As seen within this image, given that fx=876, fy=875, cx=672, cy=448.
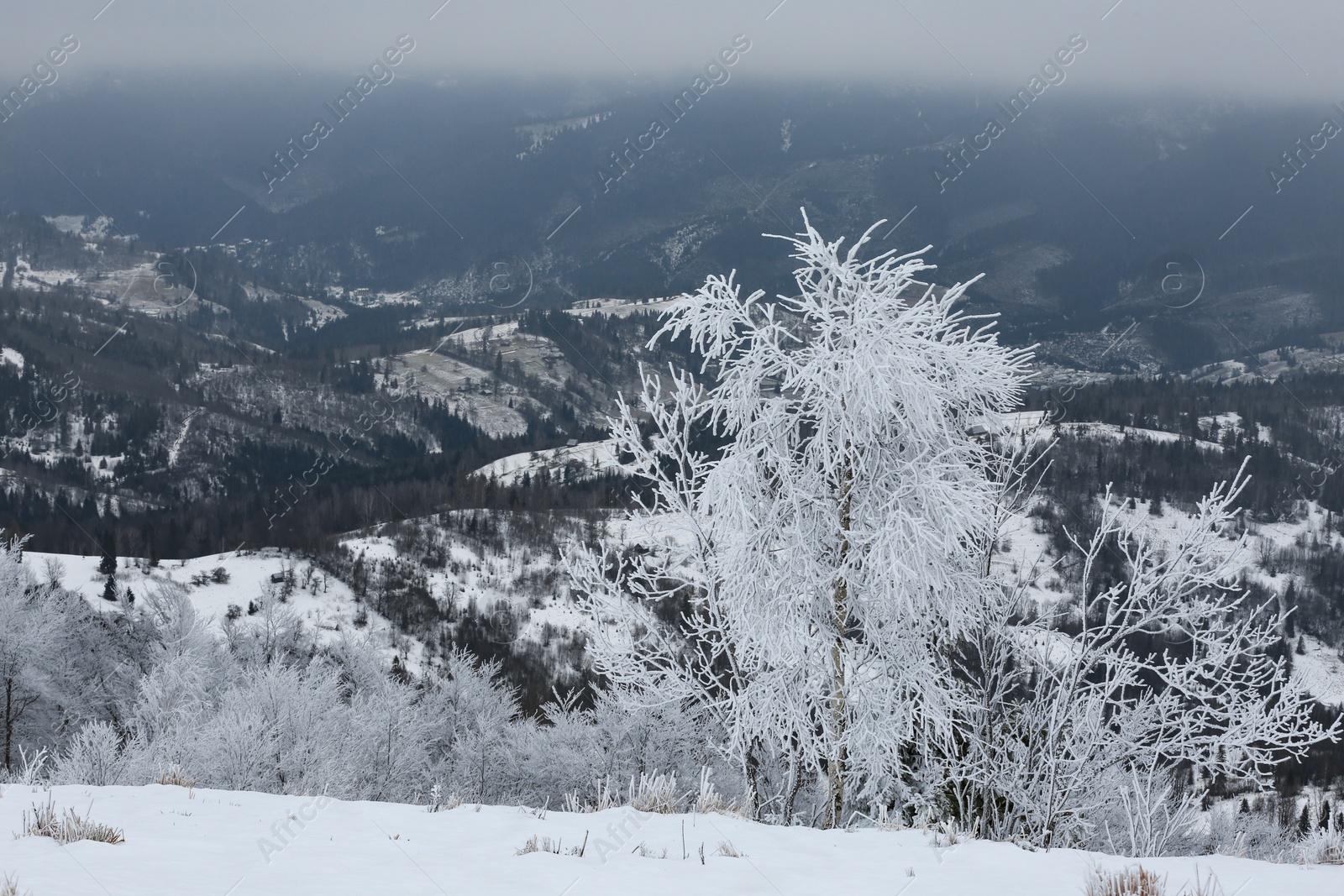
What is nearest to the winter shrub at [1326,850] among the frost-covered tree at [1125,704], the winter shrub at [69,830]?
the frost-covered tree at [1125,704]

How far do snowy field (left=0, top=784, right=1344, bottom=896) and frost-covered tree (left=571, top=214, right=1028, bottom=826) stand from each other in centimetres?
261

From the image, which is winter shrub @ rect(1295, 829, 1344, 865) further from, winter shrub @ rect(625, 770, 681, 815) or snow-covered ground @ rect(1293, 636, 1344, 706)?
snow-covered ground @ rect(1293, 636, 1344, 706)

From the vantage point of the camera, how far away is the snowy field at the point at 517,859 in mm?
5312

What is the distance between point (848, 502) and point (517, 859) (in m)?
5.44

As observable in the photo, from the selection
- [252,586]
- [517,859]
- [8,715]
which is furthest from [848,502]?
[252,586]

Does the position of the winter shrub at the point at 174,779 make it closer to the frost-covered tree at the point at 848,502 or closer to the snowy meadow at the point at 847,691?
the snowy meadow at the point at 847,691

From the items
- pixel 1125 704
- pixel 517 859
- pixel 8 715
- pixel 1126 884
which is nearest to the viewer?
pixel 1126 884

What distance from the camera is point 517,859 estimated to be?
19.6ft

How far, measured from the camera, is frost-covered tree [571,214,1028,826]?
30.0 feet

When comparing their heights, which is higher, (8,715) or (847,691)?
(847,691)

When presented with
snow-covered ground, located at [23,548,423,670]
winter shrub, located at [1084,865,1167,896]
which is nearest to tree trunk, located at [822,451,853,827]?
winter shrub, located at [1084,865,1167,896]

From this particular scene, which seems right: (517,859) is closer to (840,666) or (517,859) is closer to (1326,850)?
(840,666)

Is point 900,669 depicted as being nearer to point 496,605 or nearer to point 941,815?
point 941,815

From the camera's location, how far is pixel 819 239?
1043 centimetres
